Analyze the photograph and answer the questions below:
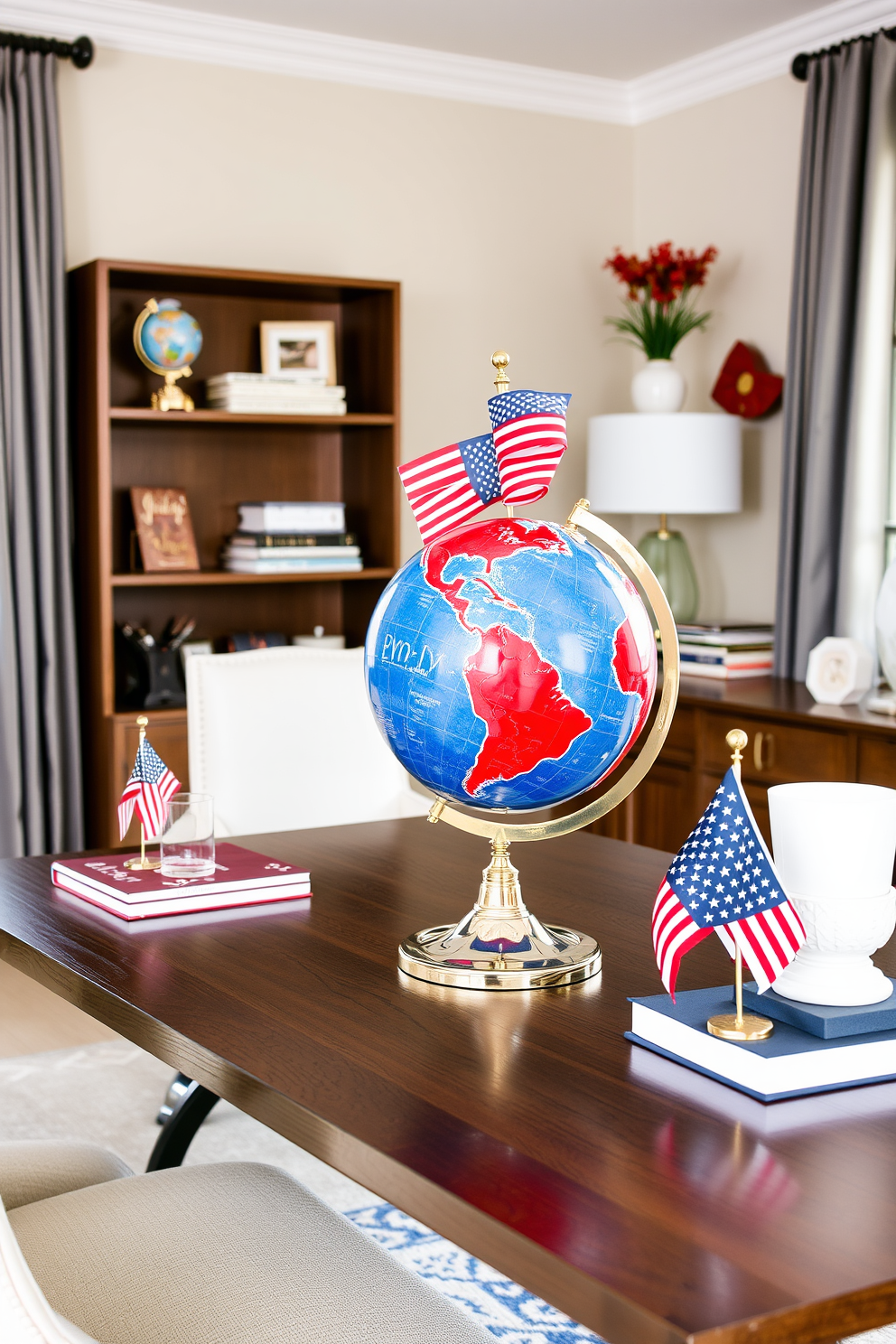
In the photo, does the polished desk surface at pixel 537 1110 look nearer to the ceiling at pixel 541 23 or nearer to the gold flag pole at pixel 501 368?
the gold flag pole at pixel 501 368

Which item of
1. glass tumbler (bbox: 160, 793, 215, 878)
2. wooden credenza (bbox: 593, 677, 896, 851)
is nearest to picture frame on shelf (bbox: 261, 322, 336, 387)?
wooden credenza (bbox: 593, 677, 896, 851)

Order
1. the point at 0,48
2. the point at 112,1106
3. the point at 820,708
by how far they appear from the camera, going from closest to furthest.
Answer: the point at 112,1106 < the point at 820,708 < the point at 0,48

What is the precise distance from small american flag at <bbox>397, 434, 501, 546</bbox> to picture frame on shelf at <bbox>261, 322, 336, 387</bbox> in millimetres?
2685

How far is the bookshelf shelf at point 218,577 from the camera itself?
3852 mm

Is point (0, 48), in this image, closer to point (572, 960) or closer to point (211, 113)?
point (211, 113)

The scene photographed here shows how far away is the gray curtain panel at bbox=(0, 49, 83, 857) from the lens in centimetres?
379

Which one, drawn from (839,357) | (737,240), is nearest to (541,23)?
(737,240)

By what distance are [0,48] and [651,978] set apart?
3.33 m

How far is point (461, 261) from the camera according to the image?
467cm

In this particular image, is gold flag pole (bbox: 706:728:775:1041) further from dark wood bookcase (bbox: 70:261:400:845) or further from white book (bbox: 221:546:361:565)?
white book (bbox: 221:546:361:565)

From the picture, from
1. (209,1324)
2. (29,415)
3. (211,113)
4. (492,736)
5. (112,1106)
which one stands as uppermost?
(211,113)

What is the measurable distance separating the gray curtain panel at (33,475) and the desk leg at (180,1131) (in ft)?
5.62

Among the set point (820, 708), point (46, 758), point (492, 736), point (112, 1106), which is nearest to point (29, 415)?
point (46, 758)

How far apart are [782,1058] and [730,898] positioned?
0.13 m
